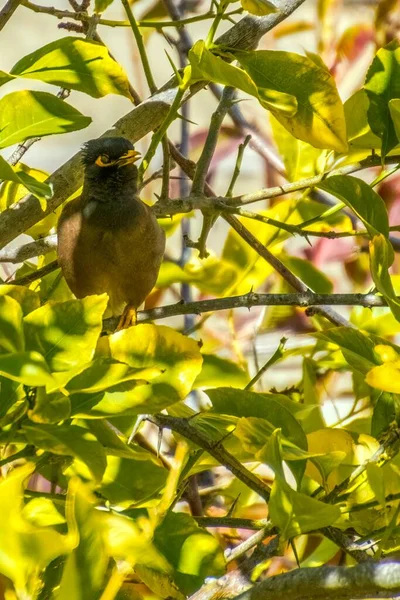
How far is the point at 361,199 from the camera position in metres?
1.24

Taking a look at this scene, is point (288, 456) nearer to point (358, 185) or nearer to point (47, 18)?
point (358, 185)

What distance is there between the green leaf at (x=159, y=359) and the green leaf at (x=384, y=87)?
509 millimetres

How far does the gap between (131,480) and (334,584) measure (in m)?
0.37

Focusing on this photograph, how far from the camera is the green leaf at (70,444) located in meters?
0.85

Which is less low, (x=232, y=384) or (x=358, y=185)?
(x=358, y=185)

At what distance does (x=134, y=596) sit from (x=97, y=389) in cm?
32

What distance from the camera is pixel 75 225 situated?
6.63ft

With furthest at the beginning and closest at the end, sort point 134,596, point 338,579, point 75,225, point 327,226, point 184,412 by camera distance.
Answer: point 75,225 < point 327,226 < point 184,412 < point 134,596 < point 338,579

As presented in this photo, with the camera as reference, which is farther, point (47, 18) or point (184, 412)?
point (47, 18)

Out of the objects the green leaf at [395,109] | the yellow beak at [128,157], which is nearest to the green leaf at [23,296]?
the green leaf at [395,109]

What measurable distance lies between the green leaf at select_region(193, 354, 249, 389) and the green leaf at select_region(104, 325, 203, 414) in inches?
23.6

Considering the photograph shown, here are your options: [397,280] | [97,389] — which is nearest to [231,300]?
[397,280]

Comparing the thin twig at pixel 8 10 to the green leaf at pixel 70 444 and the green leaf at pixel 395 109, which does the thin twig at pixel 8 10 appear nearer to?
the green leaf at pixel 395 109

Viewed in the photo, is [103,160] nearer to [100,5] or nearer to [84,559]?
[100,5]
